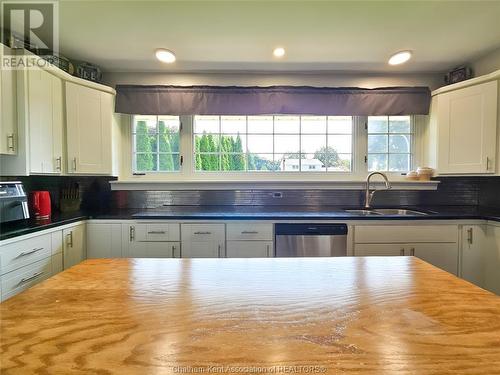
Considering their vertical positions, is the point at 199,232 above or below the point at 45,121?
below

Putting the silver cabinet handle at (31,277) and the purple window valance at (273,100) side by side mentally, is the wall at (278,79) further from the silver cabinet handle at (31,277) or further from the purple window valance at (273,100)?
the silver cabinet handle at (31,277)

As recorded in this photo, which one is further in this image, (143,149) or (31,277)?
(143,149)

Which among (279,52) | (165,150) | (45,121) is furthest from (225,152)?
(45,121)

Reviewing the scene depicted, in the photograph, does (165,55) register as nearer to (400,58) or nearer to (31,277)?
(31,277)

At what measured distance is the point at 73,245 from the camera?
2.13 meters

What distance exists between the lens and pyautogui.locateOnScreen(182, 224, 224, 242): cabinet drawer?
2254mm

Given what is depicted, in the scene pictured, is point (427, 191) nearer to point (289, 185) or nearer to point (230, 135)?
point (289, 185)

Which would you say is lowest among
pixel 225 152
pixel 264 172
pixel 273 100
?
pixel 264 172

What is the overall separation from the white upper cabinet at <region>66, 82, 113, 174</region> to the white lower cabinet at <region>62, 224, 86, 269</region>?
543 mm

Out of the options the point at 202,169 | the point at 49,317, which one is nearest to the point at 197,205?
the point at 202,169

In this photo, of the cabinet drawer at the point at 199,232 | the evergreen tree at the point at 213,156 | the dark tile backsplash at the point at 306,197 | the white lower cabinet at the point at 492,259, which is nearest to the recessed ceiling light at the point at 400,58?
the dark tile backsplash at the point at 306,197

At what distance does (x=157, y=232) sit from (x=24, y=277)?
890 mm

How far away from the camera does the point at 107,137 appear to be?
8.29ft

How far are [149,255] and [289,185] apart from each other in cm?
148
